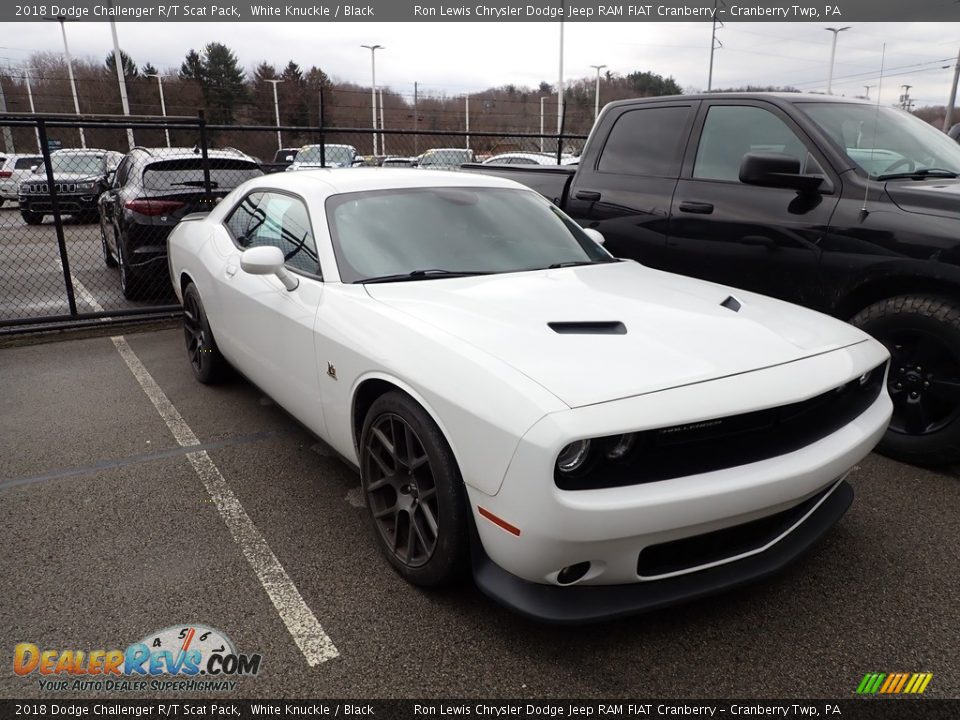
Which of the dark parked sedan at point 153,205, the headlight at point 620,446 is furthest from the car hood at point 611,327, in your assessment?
the dark parked sedan at point 153,205

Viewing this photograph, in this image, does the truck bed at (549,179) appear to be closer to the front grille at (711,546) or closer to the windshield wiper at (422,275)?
the windshield wiper at (422,275)

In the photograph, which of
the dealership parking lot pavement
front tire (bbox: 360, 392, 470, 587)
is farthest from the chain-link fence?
front tire (bbox: 360, 392, 470, 587)

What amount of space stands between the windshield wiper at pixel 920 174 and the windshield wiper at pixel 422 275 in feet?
8.11

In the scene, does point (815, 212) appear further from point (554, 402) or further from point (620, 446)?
point (554, 402)

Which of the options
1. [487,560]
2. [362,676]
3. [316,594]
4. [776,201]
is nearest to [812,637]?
[487,560]

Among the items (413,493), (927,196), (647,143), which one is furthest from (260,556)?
(647,143)

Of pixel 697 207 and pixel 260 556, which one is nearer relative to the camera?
pixel 260 556

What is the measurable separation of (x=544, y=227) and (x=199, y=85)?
Answer: 19857mm

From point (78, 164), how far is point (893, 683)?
56.1ft

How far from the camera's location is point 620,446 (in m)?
2.00

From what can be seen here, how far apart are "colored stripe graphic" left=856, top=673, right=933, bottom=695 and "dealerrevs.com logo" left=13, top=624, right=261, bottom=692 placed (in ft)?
6.39

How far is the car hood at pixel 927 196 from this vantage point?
3413 mm

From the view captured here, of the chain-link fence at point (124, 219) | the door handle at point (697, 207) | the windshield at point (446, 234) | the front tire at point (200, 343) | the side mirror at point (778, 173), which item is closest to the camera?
the windshield at point (446, 234)

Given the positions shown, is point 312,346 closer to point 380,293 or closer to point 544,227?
point 380,293
